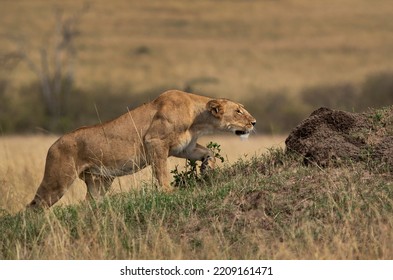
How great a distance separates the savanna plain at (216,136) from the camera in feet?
31.2

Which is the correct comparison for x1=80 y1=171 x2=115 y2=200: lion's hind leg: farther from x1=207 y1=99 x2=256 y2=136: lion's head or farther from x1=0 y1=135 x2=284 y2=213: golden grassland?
x1=207 y1=99 x2=256 y2=136: lion's head

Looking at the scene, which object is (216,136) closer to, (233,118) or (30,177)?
(30,177)

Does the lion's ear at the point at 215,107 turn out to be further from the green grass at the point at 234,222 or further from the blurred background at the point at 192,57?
the blurred background at the point at 192,57

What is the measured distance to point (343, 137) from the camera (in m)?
11.2

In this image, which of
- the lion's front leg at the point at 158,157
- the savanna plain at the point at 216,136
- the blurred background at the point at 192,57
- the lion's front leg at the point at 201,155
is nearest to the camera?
the savanna plain at the point at 216,136

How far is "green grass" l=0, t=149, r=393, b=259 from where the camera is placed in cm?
921

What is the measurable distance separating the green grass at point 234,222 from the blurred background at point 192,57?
19418mm

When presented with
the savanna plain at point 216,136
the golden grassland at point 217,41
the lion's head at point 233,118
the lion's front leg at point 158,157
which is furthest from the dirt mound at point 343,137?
the golden grassland at point 217,41

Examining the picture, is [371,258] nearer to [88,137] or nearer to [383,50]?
[88,137]

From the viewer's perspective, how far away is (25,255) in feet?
31.7

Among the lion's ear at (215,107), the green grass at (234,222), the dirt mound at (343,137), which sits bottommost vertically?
the green grass at (234,222)

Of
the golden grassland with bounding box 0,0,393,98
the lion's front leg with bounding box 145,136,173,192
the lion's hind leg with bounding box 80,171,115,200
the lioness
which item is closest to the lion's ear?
the lioness

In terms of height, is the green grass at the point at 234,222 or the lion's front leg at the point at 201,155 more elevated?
the lion's front leg at the point at 201,155

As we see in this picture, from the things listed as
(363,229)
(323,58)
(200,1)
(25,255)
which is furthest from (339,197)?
(200,1)
